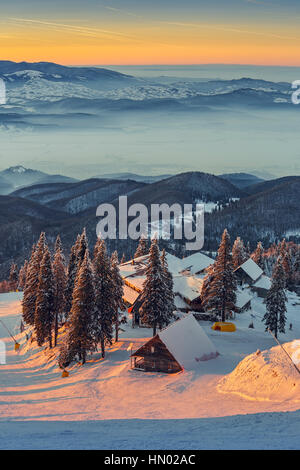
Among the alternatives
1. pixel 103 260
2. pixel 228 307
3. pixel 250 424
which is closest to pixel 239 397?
pixel 250 424

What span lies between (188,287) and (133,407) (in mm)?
34743

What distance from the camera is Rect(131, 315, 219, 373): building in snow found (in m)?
36.7

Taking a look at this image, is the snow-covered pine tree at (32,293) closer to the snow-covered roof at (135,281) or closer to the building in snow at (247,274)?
the snow-covered roof at (135,281)

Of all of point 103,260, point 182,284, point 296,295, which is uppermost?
point 103,260

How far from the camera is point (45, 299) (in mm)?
48812

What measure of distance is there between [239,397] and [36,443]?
46.6 feet

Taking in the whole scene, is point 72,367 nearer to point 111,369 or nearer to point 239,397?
point 111,369

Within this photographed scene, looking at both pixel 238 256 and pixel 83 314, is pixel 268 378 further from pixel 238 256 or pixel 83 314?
pixel 238 256

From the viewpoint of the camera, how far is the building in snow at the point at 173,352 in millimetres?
36719

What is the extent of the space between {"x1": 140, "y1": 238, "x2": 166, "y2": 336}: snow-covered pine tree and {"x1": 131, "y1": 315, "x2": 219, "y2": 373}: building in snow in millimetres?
6582

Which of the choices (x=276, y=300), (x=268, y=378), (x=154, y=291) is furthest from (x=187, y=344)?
(x=276, y=300)

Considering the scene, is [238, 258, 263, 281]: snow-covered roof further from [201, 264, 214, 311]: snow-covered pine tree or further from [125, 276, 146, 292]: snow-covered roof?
[201, 264, 214, 311]: snow-covered pine tree

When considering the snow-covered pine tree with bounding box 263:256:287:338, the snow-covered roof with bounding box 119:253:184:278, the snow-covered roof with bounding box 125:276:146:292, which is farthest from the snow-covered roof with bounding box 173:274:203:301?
the snow-covered pine tree with bounding box 263:256:287:338

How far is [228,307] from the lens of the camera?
181ft
